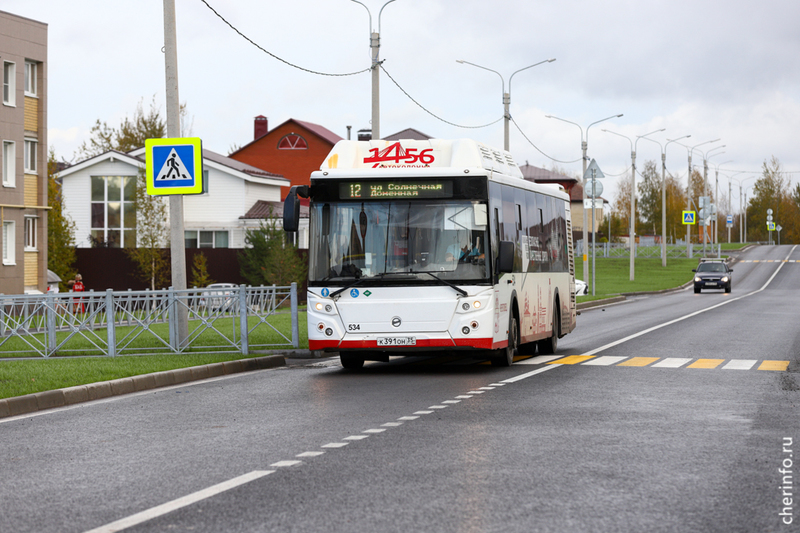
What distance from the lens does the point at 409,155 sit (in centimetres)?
1495

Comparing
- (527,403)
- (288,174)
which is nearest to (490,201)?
(527,403)

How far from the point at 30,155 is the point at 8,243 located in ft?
12.0

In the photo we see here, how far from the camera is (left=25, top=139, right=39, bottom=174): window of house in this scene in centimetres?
4003

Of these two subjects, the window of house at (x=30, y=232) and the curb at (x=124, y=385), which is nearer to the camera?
the curb at (x=124, y=385)

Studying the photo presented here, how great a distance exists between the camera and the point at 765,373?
14.5 metres

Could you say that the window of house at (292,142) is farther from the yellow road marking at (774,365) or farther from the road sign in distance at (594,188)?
the yellow road marking at (774,365)

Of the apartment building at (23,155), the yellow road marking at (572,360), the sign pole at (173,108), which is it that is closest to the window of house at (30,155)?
the apartment building at (23,155)

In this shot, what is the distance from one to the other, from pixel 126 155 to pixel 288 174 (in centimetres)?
2484

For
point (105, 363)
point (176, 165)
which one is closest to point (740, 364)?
point (176, 165)

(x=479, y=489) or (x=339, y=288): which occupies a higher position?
(x=339, y=288)

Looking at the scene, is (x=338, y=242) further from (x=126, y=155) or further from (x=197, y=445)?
(x=126, y=155)

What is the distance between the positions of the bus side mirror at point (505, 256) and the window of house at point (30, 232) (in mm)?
30228

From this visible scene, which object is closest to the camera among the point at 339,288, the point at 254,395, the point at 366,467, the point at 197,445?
the point at 366,467

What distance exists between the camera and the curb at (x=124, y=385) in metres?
11.3
